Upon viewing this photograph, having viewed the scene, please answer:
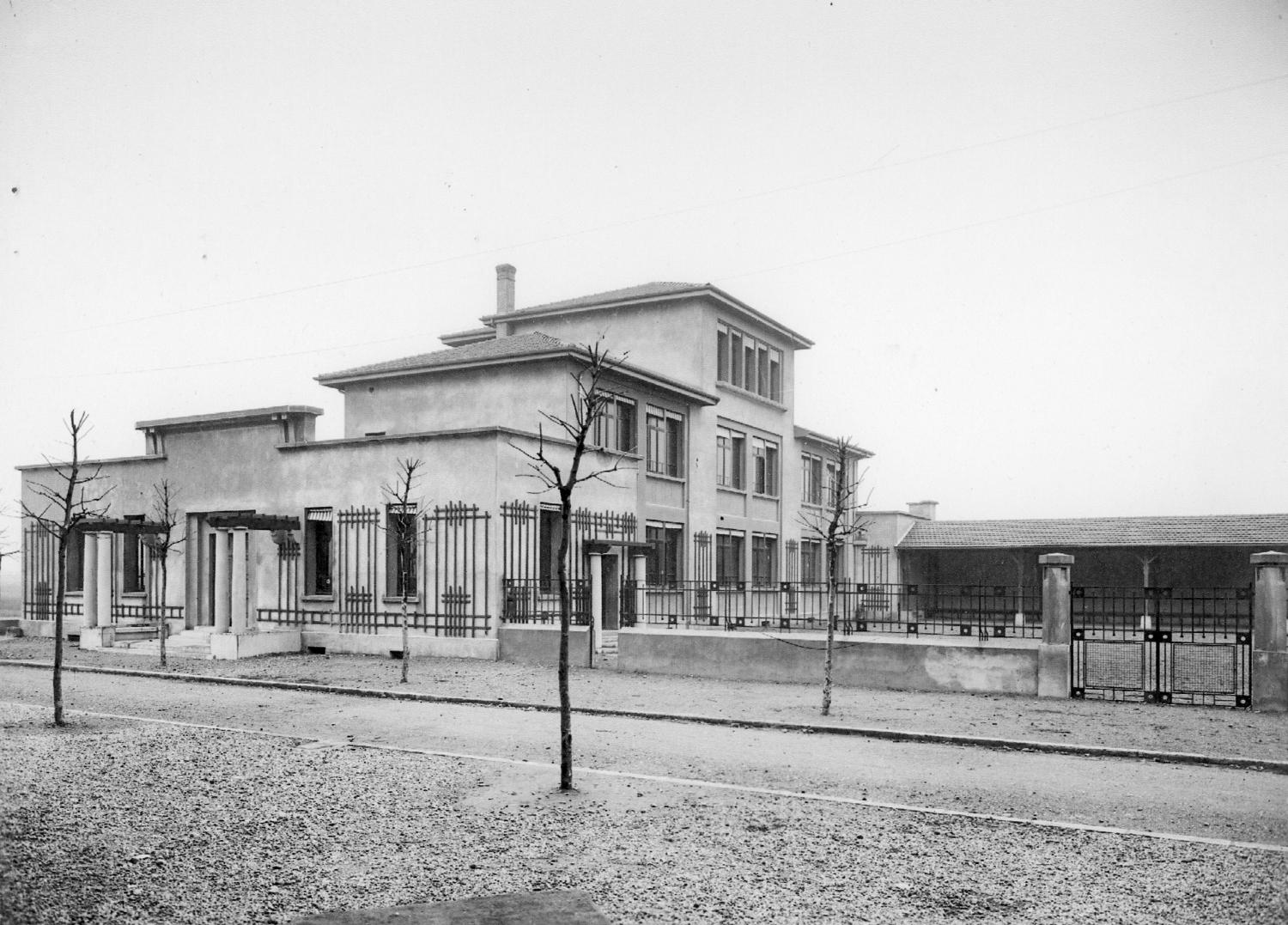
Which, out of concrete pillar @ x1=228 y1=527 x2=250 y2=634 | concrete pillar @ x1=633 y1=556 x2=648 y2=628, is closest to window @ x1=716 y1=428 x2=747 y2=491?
concrete pillar @ x1=633 y1=556 x2=648 y2=628

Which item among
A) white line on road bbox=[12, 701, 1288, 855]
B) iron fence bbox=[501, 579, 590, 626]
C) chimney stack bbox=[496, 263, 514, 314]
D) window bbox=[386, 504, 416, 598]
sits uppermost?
chimney stack bbox=[496, 263, 514, 314]

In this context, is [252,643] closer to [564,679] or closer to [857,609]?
[857,609]

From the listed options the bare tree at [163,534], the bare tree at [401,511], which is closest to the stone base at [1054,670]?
the bare tree at [401,511]

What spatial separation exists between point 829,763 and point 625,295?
24.1 meters

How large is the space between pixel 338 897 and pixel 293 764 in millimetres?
4067

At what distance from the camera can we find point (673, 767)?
32.1ft

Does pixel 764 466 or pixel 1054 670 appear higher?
pixel 764 466

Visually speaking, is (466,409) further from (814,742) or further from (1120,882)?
(1120,882)

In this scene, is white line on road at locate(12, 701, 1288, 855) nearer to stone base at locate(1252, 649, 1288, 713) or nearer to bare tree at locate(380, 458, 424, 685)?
stone base at locate(1252, 649, 1288, 713)

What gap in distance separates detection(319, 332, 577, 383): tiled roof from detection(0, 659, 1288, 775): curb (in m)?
11.0

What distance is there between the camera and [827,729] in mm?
12125

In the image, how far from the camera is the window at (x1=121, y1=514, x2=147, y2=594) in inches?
1040

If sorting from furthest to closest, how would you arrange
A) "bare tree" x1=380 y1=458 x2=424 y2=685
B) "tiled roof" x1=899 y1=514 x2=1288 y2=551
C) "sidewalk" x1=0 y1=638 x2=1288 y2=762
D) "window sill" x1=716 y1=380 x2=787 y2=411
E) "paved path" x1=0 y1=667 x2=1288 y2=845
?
"tiled roof" x1=899 y1=514 x2=1288 y2=551
"window sill" x1=716 y1=380 x2=787 y2=411
"bare tree" x1=380 y1=458 x2=424 y2=685
"sidewalk" x1=0 y1=638 x2=1288 y2=762
"paved path" x1=0 y1=667 x2=1288 y2=845

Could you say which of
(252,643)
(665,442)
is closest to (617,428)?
(665,442)
